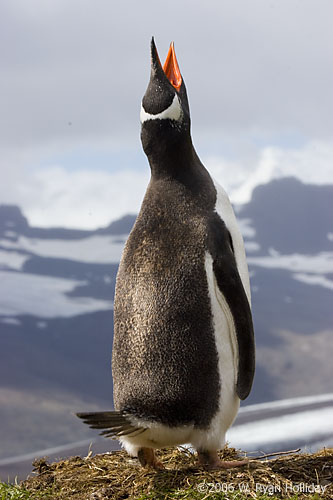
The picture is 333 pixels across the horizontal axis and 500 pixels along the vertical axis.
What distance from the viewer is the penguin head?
3.46m

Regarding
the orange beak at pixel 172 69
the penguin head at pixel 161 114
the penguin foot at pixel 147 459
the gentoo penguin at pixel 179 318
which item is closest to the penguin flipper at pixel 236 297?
the gentoo penguin at pixel 179 318

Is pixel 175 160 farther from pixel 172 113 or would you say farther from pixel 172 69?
pixel 172 69

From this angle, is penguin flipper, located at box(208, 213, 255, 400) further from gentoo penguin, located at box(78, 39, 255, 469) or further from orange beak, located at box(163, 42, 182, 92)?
orange beak, located at box(163, 42, 182, 92)

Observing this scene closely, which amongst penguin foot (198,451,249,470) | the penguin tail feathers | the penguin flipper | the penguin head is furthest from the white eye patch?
penguin foot (198,451,249,470)

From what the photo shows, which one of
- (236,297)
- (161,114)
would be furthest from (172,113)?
(236,297)

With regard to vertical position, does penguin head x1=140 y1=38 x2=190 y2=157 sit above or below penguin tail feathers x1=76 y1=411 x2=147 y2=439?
above

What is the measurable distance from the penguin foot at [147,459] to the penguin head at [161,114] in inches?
55.9

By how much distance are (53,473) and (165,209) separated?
4.91 ft

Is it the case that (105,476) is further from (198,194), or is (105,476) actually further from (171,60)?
(171,60)

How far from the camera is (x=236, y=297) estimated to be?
3.29m

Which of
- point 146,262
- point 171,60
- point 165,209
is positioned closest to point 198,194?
point 165,209

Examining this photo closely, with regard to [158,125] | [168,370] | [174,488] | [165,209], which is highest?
[158,125]

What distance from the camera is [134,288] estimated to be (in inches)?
135

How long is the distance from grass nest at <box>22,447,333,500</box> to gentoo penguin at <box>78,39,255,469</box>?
0.15m
